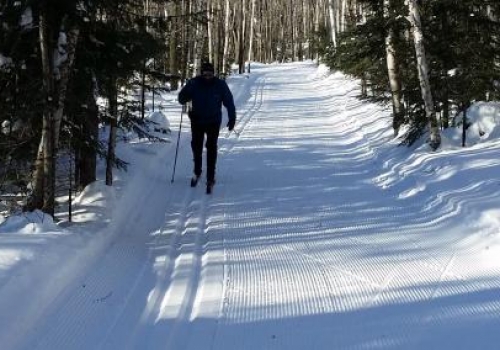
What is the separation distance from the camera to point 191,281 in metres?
5.64

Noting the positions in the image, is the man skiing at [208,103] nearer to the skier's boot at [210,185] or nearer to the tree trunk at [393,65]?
the skier's boot at [210,185]

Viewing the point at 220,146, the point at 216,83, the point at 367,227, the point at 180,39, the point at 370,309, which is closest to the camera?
the point at 370,309

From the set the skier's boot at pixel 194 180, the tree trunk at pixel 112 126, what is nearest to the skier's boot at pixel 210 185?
the skier's boot at pixel 194 180

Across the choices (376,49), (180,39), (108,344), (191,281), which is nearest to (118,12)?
(191,281)

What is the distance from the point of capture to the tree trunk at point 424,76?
11398mm

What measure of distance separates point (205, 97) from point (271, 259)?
4.11 metres

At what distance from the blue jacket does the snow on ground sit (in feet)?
4.02

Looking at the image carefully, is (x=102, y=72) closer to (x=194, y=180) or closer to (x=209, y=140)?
(x=209, y=140)

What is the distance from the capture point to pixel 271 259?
6.38 metres

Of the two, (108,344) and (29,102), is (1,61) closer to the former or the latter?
(29,102)

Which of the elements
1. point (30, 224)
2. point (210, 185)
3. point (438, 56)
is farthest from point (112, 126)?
point (438, 56)

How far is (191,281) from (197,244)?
1.29 metres

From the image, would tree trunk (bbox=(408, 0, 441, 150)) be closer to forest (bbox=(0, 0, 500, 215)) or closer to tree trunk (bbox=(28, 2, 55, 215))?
forest (bbox=(0, 0, 500, 215))

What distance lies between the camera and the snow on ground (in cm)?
452
